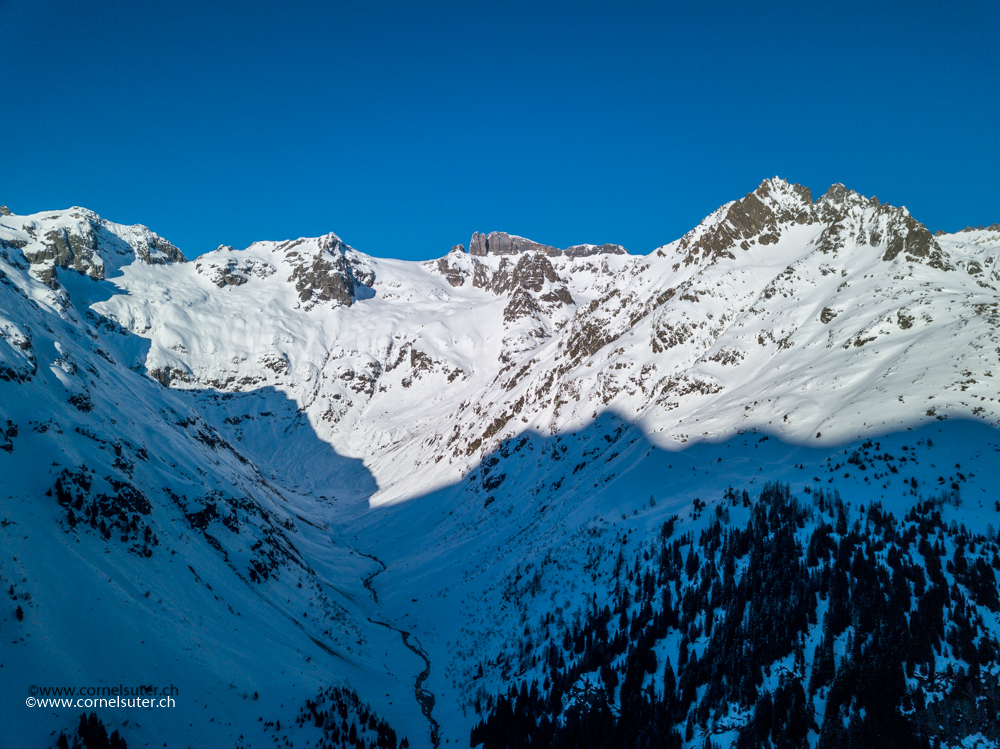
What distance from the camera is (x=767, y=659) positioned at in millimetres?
24750

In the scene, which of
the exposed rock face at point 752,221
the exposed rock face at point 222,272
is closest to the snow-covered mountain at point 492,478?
the exposed rock face at point 752,221

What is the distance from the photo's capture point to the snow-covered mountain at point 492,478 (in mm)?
27125

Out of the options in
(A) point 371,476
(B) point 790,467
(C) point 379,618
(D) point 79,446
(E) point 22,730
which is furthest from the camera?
(A) point 371,476

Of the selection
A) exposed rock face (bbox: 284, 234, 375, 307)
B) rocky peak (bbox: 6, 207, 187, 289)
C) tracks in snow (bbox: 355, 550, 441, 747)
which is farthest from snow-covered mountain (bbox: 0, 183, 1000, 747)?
exposed rock face (bbox: 284, 234, 375, 307)

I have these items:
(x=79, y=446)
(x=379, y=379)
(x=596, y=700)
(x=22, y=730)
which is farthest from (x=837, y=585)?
(x=379, y=379)

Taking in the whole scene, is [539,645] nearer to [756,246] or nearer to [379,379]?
[756,246]

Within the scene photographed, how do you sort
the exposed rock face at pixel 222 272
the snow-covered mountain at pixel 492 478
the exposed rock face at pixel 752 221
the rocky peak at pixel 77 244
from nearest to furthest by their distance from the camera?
1. the snow-covered mountain at pixel 492 478
2. the exposed rock face at pixel 752 221
3. the rocky peak at pixel 77 244
4. the exposed rock face at pixel 222 272

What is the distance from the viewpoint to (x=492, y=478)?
74500 mm

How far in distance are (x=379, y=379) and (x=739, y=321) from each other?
345 feet

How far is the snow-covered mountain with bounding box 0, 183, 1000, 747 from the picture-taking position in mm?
27125

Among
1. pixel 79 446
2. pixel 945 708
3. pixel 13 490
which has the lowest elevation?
pixel 945 708

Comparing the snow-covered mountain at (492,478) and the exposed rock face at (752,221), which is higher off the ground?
the exposed rock face at (752,221)

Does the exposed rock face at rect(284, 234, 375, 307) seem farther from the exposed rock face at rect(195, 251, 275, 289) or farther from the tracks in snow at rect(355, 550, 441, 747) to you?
the tracks in snow at rect(355, 550, 441, 747)

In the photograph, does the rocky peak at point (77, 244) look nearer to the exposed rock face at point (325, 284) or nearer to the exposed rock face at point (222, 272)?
the exposed rock face at point (222, 272)
